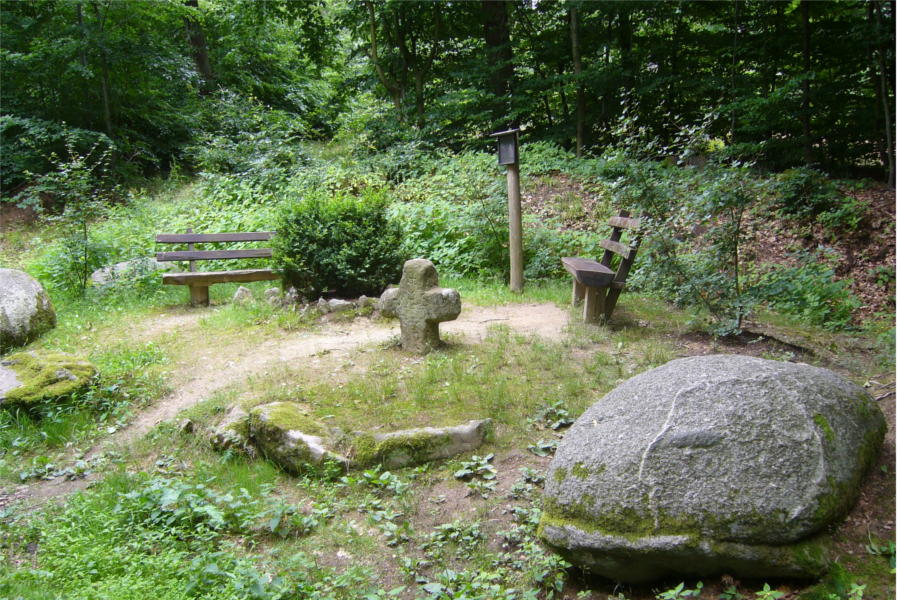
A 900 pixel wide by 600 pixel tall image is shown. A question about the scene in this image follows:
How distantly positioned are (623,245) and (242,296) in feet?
17.3

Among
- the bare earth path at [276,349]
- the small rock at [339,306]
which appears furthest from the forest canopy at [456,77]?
the small rock at [339,306]

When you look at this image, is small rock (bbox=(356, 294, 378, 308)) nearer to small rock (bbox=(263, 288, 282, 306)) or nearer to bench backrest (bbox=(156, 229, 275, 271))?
small rock (bbox=(263, 288, 282, 306))

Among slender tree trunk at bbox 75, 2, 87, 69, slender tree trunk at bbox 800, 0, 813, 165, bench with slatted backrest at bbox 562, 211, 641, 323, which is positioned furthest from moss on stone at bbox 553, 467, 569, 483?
slender tree trunk at bbox 75, 2, 87, 69

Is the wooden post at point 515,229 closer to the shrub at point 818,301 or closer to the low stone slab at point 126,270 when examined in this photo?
the shrub at point 818,301

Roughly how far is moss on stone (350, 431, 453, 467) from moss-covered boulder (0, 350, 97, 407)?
317cm

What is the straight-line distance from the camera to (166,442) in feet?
17.3

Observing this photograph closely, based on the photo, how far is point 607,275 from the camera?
6.66 metres

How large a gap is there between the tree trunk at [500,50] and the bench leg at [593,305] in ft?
30.7

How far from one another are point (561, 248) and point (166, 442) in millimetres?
6572

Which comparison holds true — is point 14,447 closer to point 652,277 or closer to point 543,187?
point 652,277

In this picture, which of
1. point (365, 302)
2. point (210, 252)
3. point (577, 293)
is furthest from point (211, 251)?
point (577, 293)

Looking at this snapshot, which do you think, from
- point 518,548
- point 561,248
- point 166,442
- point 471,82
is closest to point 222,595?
point 518,548

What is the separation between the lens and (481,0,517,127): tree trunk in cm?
1548

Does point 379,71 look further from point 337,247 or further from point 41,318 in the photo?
point 41,318
